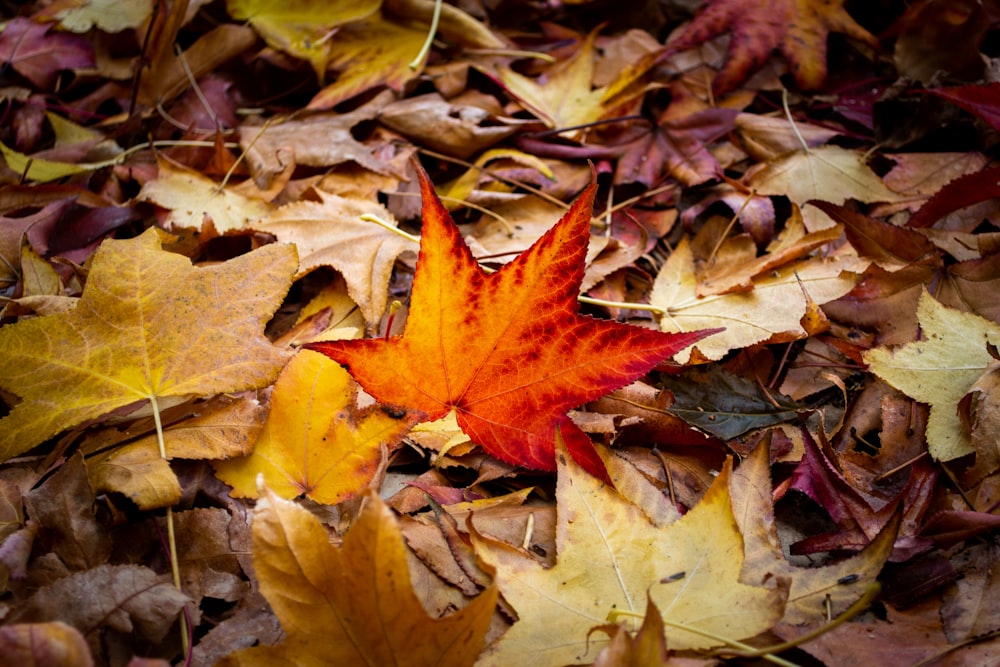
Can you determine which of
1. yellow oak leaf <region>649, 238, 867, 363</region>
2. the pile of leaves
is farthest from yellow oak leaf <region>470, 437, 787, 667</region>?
yellow oak leaf <region>649, 238, 867, 363</region>

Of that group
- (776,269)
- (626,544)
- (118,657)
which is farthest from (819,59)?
(118,657)

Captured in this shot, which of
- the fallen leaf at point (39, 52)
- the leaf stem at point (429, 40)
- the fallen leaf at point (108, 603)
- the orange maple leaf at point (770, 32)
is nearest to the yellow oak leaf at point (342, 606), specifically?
the fallen leaf at point (108, 603)

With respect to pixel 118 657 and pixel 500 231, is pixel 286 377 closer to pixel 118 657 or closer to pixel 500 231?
pixel 118 657

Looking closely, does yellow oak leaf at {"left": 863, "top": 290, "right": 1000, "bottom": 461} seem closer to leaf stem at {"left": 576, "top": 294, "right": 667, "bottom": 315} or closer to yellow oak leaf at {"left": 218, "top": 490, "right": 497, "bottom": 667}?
leaf stem at {"left": 576, "top": 294, "right": 667, "bottom": 315}

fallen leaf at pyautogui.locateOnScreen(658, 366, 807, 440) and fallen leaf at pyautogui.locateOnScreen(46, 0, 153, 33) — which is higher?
fallen leaf at pyautogui.locateOnScreen(46, 0, 153, 33)

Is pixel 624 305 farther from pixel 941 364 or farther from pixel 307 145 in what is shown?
pixel 307 145

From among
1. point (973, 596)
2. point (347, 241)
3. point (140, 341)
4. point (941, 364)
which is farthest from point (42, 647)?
point (941, 364)

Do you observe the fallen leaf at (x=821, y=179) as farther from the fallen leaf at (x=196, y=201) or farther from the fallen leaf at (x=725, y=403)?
the fallen leaf at (x=196, y=201)

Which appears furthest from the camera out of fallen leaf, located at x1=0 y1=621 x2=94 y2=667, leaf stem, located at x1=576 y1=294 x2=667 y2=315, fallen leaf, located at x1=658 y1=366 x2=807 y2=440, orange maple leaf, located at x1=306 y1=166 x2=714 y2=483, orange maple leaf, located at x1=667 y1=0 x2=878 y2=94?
orange maple leaf, located at x1=667 y1=0 x2=878 y2=94
